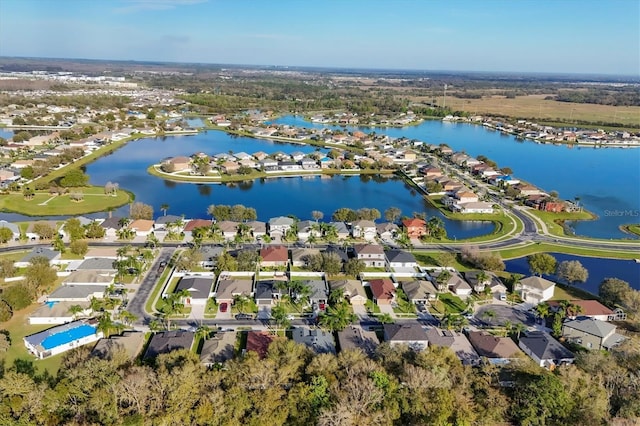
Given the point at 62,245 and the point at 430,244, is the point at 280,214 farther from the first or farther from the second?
the point at 62,245

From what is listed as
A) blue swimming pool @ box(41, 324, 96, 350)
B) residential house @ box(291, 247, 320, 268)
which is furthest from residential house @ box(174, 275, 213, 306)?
residential house @ box(291, 247, 320, 268)

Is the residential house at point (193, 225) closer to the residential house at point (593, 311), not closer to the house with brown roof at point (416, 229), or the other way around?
the house with brown roof at point (416, 229)

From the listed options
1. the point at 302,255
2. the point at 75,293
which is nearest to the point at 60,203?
the point at 75,293

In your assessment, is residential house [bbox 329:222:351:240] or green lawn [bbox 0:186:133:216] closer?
residential house [bbox 329:222:351:240]

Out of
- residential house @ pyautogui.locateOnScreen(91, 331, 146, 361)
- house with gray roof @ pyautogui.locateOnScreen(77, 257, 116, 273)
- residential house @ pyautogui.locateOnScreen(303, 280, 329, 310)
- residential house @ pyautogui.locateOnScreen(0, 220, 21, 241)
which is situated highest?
residential house @ pyautogui.locateOnScreen(0, 220, 21, 241)

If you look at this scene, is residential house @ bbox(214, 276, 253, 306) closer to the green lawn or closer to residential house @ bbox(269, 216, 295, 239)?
residential house @ bbox(269, 216, 295, 239)

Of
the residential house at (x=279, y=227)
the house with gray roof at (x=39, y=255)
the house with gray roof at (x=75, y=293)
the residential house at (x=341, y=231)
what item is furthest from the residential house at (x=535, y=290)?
the house with gray roof at (x=39, y=255)
